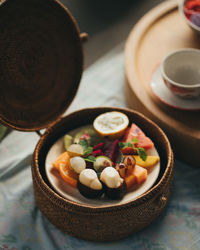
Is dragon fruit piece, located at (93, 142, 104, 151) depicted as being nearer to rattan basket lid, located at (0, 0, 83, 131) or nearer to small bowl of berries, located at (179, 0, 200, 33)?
rattan basket lid, located at (0, 0, 83, 131)

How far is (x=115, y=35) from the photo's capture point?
215cm

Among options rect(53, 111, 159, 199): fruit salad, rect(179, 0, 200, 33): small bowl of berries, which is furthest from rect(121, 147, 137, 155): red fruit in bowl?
rect(179, 0, 200, 33): small bowl of berries

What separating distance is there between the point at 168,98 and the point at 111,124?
24cm

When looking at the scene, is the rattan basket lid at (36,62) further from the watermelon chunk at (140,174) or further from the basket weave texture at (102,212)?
the watermelon chunk at (140,174)

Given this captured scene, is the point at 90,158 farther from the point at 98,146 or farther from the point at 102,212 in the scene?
the point at 102,212

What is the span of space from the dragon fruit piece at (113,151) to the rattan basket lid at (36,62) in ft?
0.69

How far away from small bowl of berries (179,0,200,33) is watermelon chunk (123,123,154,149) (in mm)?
546

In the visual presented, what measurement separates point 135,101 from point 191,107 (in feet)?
0.66

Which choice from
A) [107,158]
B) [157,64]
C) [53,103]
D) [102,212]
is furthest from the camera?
[157,64]

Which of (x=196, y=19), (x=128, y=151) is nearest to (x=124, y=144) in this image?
(x=128, y=151)

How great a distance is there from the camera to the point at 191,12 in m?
1.41

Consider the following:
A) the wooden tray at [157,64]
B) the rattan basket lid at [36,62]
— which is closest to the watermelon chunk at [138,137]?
the wooden tray at [157,64]

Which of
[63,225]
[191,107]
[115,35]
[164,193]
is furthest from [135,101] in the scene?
[115,35]

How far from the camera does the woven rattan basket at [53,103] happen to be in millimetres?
887
